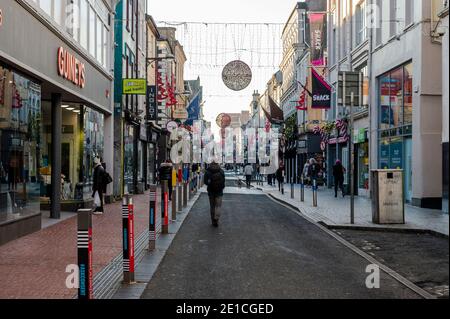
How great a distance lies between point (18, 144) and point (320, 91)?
18.9m

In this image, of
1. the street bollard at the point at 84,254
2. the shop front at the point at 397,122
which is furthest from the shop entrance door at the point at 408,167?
the street bollard at the point at 84,254

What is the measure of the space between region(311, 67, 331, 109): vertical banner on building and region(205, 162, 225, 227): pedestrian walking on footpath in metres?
14.4

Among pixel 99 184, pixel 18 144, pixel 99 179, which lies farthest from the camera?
pixel 99 184

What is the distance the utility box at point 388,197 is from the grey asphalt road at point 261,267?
172 cm

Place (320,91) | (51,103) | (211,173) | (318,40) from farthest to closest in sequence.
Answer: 1. (318,40)
2. (320,91)
3. (51,103)
4. (211,173)

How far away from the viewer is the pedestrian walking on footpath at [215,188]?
14291 mm

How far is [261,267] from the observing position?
8422 millimetres

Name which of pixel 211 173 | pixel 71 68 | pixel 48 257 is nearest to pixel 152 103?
pixel 71 68

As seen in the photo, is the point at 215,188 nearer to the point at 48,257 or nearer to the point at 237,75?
the point at 48,257

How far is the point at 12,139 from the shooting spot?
38.9ft

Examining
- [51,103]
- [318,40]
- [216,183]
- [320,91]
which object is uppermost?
[318,40]

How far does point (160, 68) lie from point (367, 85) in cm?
2048
